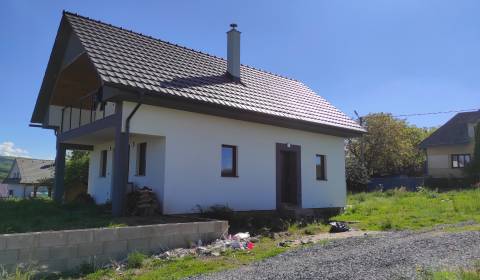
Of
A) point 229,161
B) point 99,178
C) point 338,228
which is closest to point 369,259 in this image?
point 338,228

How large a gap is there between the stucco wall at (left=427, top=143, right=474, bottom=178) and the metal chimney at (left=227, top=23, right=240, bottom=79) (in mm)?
29931

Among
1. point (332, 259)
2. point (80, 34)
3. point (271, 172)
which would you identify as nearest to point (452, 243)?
point (332, 259)

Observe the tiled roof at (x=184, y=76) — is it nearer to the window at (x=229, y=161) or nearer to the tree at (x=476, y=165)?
the window at (x=229, y=161)

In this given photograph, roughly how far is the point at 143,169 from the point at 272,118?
471cm

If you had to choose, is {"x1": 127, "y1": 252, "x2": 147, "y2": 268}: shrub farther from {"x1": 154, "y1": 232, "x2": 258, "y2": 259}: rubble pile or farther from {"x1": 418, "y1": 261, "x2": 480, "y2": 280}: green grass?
{"x1": 418, "y1": 261, "x2": 480, "y2": 280}: green grass

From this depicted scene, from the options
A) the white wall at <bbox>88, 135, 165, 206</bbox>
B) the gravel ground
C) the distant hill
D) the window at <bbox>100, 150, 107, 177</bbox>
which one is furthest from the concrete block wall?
the distant hill

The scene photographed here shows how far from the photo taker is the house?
11.8 m

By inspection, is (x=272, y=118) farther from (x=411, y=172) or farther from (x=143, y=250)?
(x=411, y=172)

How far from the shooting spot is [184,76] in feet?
45.0

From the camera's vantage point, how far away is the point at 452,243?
27.8 ft

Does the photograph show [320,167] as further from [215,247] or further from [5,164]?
[5,164]

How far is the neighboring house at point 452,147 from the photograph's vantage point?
39.2 meters

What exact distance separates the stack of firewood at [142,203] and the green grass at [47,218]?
69 cm

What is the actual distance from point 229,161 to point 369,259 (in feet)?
24.4
